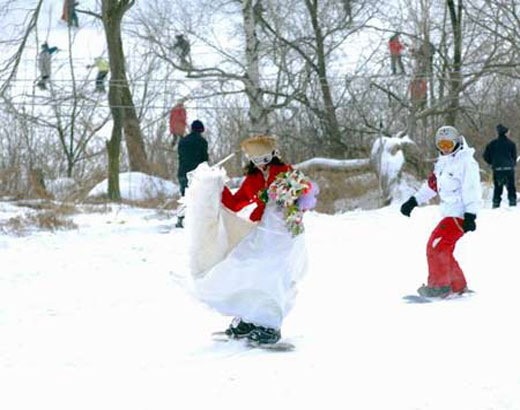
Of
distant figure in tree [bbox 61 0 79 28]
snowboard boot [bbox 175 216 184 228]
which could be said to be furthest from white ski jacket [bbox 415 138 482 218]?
distant figure in tree [bbox 61 0 79 28]

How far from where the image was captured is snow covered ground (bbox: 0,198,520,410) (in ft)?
16.0

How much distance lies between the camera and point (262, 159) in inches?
251

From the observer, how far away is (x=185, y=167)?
45.4ft

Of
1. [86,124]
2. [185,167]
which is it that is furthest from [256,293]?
[86,124]

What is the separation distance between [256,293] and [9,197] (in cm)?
1262

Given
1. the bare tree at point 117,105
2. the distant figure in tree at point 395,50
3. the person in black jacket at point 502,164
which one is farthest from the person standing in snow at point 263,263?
the distant figure in tree at point 395,50

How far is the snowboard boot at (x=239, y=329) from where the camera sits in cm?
637

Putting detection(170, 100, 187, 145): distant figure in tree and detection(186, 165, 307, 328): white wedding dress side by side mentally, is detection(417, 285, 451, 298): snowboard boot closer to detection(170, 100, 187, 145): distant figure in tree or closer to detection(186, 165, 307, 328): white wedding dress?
detection(186, 165, 307, 328): white wedding dress

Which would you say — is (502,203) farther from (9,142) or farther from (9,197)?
(9,142)

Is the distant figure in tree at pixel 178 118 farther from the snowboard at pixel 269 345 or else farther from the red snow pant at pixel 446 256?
the snowboard at pixel 269 345

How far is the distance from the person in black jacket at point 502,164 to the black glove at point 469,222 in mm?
9169

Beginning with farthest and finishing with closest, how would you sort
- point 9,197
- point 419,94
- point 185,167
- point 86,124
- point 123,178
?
point 86,124
point 419,94
point 123,178
point 9,197
point 185,167

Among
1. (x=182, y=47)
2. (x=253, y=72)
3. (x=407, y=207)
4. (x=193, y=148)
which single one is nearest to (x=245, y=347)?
(x=407, y=207)

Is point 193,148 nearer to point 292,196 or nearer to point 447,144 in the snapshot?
point 447,144
